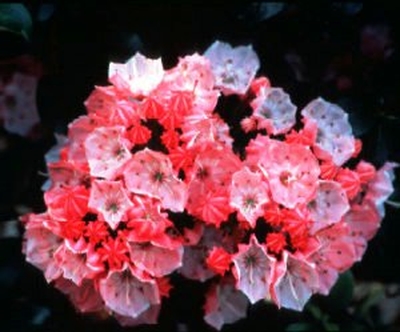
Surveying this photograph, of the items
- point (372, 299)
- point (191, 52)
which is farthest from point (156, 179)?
point (372, 299)

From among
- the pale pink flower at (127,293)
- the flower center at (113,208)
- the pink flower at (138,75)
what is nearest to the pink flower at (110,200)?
the flower center at (113,208)

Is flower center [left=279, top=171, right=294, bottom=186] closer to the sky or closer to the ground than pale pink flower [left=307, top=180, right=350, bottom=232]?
closer to the sky

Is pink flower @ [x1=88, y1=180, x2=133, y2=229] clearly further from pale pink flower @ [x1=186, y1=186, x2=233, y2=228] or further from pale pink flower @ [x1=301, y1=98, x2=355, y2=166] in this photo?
pale pink flower @ [x1=301, y1=98, x2=355, y2=166]

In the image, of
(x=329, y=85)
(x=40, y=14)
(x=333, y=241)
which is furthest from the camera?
(x=329, y=85)

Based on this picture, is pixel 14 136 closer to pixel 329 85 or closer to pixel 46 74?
pixel 46 74

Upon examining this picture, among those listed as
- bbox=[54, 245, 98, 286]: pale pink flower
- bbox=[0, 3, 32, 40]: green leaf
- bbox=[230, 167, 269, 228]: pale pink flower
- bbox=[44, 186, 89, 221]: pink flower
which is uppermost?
bbox=[0, 3, 32, 40]: green leaf

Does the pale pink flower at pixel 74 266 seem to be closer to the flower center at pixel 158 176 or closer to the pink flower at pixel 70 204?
the pink flower at pixel 70 204

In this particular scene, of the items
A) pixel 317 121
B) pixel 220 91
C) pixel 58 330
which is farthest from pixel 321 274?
pixel 58 330

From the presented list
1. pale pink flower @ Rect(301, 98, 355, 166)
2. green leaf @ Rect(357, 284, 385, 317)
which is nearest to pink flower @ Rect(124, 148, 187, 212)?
pale pink flower @ Rect(301, 98, 355, 166)
